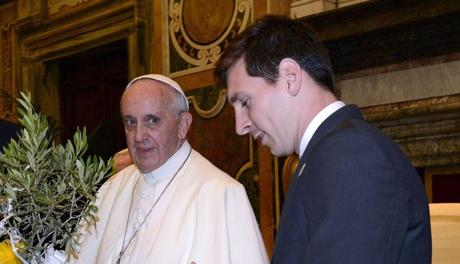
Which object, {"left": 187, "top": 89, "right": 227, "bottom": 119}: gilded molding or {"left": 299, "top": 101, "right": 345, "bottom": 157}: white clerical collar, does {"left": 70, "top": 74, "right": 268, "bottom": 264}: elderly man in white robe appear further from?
{"left": 187, "top": 89, "right": 227, "bottom": 119}: gilded molding

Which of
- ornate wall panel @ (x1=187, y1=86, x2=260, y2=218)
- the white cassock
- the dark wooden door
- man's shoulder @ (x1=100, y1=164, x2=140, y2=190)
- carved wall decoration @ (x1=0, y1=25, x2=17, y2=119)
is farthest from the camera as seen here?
carved wall decoration @ (x1=0, y1=25, x2=17, y2=119)

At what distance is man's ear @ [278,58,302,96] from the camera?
5.15 feet

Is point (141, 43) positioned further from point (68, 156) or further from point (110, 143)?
point (68, 156)

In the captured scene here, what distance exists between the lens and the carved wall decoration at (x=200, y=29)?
5625 mm

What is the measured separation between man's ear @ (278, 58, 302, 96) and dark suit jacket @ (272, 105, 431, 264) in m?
0.16

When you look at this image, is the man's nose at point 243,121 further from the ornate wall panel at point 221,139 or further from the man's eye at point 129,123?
the ornate wall panel at point 221,139

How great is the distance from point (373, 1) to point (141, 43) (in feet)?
8.59

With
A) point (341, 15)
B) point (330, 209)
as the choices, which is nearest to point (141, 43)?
point (341, 15)

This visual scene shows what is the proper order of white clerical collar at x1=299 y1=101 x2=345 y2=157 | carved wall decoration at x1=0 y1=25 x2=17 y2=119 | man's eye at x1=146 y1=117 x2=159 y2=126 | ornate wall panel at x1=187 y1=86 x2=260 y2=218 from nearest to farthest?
white clerical collar at x1=299 y1=101 x2=345 y2=157, man's eye at x1=146 y1=117 x2=159 y2=126, ornate wall panel at x1=187 y1=86 x2=260 y2=218, carved wall decoration at x1=0 y1=25 x2=17 y2=119

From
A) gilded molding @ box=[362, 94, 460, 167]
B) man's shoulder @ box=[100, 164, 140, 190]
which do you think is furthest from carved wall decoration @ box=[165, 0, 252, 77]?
man's shoulder @ box=[100, 164, 140, 190]

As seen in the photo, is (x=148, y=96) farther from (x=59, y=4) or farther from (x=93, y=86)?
(x=93, y=86)

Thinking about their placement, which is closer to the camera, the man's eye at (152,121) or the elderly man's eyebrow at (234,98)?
Result: the elderly man's eyebrow at (234,98)

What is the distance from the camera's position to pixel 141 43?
6.51 metres

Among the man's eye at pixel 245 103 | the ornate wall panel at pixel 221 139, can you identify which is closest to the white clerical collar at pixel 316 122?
the man's eye at pixel 245 103
